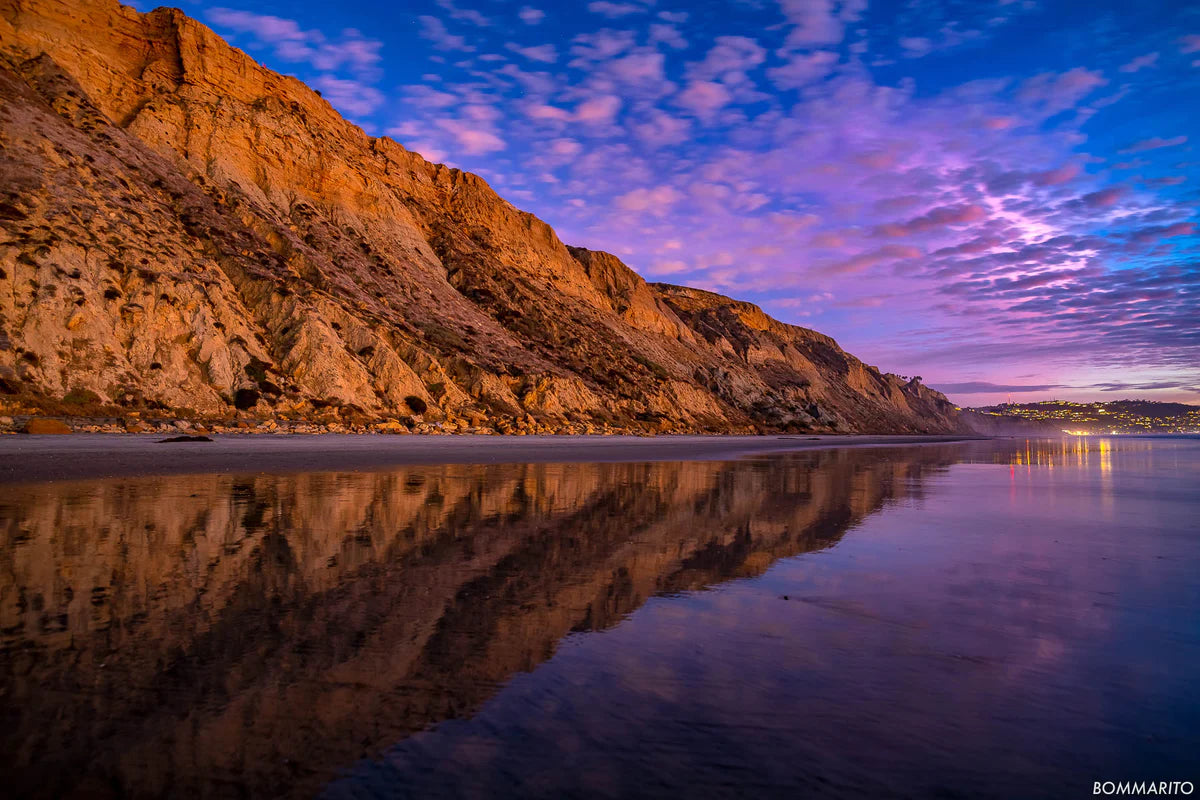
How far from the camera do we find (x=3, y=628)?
4.64m

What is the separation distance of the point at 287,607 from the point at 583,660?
2749 mm

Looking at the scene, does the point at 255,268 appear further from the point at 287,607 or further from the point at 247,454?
the point at 287,607

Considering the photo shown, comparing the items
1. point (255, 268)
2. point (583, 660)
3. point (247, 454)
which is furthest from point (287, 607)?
point (255, 268)

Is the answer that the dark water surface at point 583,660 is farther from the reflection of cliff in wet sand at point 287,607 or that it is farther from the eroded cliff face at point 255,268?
the eroded cliff face at point 255,268

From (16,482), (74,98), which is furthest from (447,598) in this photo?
(74,98)

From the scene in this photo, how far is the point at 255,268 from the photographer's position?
121 ft

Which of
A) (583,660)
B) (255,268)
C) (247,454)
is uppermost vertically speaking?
(255,268)

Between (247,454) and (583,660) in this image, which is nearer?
(583,660)

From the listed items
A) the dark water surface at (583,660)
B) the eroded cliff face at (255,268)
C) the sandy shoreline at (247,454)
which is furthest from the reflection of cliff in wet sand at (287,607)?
the eroded cliff face at (255,268)

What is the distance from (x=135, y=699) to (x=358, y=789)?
→ 1.77 metres

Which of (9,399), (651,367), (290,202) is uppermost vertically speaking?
(290,202)

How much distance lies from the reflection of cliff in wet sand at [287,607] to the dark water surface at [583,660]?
1.1 inches

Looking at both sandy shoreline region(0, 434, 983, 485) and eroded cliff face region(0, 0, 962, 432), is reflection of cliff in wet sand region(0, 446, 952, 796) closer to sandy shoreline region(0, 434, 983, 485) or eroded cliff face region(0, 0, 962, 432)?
sandy shoreline region(0, 434, 983, 485)

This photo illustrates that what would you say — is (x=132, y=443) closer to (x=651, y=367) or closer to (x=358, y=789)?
(x=358, y=789)
